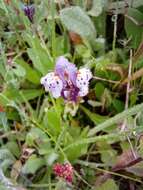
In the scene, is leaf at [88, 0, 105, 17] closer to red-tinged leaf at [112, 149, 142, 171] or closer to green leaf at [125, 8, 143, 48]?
green leaf at [125, 8, 143, 48]

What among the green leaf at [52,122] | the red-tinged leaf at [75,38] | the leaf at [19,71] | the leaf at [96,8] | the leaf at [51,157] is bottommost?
the leaf at [51,157]

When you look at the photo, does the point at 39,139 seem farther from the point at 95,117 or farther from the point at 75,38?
the point at 75,38

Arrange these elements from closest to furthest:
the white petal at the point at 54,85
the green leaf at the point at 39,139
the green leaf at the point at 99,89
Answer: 1. the white petal at the point at 54,85
2. the green leaf at the point at 39,139
3. the green leaf at the point at 99,89

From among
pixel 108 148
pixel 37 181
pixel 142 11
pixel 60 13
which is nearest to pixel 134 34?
pixel 142 11

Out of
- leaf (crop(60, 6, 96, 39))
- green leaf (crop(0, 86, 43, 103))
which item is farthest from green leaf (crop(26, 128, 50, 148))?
leaf (crop(60, 6, 96, 39))

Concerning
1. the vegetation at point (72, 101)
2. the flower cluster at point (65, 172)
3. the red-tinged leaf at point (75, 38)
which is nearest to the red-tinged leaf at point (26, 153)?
the vegetation at point (72, 101)

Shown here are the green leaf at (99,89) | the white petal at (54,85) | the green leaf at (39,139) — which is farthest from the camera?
the green leaf at (99,89)

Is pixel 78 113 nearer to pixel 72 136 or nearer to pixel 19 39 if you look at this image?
pixel 72 136

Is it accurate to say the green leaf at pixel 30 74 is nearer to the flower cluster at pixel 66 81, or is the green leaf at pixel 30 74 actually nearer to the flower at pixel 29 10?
the flower at pixel 29 10
